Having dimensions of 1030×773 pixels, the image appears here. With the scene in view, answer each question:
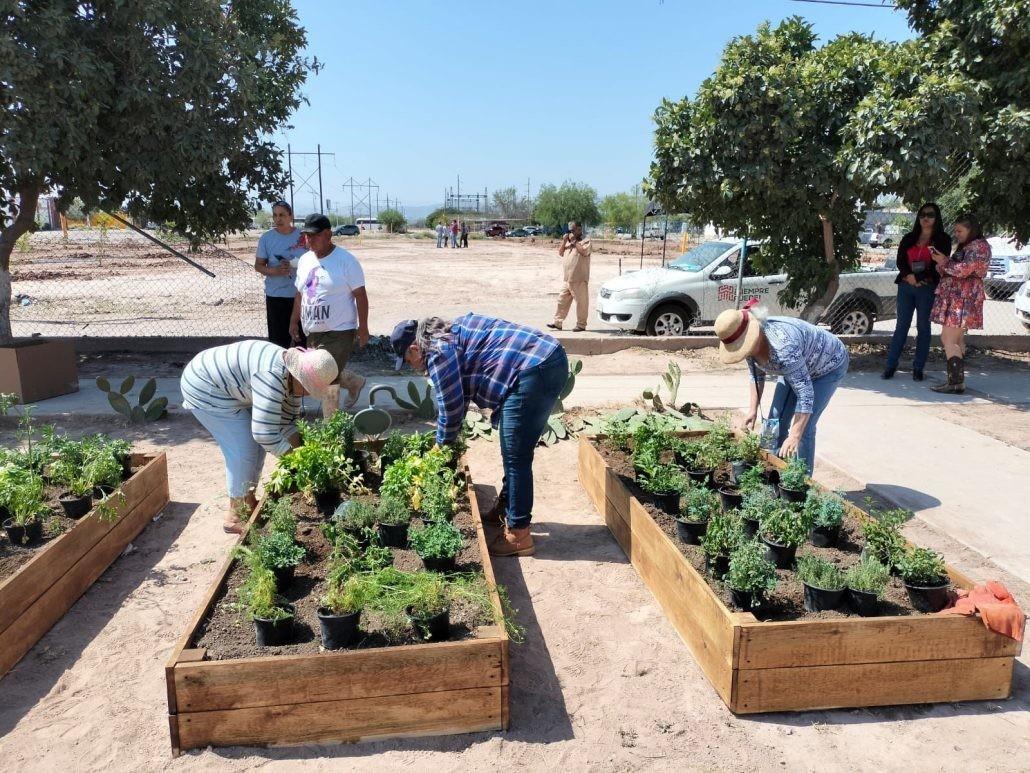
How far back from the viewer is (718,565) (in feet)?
12.1

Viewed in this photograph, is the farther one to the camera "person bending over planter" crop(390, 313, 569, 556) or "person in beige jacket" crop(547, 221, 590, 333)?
"person in beige jacket" crop(547, 221, 590, 333)

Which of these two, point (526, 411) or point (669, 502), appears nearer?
point (526, 411)

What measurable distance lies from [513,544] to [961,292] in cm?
645

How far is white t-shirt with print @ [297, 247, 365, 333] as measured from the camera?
6.16m

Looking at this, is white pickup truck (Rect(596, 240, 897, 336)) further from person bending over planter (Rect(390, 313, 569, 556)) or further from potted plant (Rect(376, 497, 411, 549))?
potted plant (Rect(376, 497, 411, 549))

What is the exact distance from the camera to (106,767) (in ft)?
9.48

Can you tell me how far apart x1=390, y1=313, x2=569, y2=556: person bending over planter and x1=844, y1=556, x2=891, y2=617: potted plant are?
1.67 metres

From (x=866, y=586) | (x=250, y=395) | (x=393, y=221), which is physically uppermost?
(x=393, y=221)

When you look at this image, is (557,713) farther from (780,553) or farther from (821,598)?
(780,553)

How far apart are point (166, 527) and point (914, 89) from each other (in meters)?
8.30

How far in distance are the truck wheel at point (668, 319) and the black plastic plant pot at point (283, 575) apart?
8.54 meters

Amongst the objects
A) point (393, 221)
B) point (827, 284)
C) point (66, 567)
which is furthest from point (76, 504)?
point (393, 221)

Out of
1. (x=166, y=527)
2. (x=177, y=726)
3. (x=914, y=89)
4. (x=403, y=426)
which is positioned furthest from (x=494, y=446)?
(x=914, y=89)

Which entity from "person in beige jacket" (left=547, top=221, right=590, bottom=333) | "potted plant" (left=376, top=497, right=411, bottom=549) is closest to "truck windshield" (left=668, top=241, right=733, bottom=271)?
"person in beige jacket" (left=547, top=221, right=590, bottom=333)
